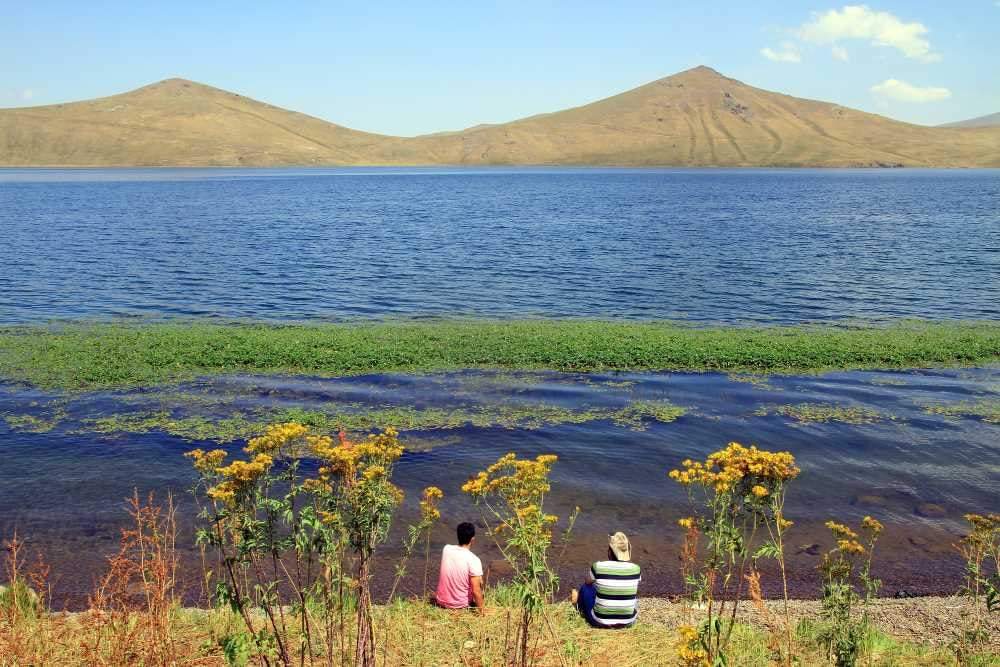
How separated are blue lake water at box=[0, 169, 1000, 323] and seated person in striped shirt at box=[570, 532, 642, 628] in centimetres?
2290

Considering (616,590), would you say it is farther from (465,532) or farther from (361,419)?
(361,419)

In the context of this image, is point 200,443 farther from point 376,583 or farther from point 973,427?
point 973,427

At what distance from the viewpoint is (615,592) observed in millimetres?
8766

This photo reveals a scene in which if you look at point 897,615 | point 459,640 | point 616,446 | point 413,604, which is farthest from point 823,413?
point 459,640

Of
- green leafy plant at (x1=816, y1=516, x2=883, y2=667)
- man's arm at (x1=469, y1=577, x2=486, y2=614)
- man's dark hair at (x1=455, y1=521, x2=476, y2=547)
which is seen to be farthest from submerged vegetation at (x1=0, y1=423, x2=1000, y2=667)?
man's dark hair at (x1=455, y1=521, x2=476, y2=547)

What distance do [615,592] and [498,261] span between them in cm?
3955

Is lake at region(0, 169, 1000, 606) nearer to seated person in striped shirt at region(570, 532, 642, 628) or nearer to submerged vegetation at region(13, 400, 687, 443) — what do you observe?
submerged vegetation at region(13, 400, 687, 443)

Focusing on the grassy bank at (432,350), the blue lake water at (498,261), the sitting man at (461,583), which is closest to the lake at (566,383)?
the blue lake water at (498,261)

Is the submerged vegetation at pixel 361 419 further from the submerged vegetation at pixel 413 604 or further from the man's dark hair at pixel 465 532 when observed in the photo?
the man's dark hair at pixel 465 532

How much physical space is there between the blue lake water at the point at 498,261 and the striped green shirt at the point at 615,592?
23039 millimetres

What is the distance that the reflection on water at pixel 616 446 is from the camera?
1298 cm

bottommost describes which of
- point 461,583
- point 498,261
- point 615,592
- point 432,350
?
point 461,583

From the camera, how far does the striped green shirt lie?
8.76m

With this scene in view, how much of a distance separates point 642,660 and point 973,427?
574 inches
